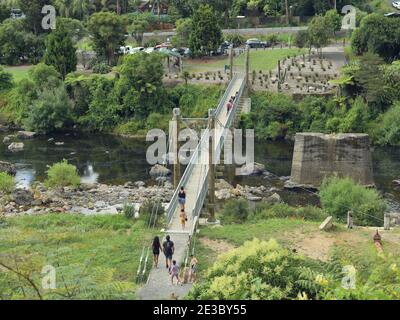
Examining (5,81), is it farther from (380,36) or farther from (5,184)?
(380,36)

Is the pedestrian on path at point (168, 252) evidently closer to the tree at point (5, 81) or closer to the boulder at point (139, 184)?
the boulder at point (139, 184)

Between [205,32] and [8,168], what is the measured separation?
18989mm

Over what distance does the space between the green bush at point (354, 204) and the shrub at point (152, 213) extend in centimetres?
600

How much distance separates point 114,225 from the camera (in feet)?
75.2

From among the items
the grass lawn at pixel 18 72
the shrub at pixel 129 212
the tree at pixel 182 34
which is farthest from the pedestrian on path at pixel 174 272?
the grass lawn at pixel 18 72

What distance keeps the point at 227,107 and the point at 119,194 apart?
744cm

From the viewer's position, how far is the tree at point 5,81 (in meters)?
50.2

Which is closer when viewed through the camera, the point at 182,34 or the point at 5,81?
the point at 5,81

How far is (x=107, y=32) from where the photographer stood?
49750 millimetres

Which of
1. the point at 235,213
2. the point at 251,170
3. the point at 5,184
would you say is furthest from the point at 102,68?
the point at 235,213
